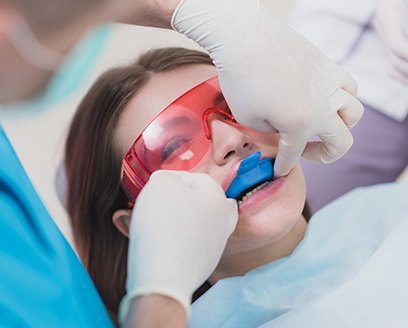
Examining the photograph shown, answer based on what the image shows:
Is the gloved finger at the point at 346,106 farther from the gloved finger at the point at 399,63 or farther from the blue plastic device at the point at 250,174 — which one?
the gloved finger at the point at 399,63

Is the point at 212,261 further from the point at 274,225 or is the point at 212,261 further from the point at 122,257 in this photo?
the point at 122,257

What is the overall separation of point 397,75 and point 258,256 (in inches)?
28.1

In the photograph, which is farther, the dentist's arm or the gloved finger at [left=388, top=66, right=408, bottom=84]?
the gloved finger at [left=388, top=66, right=408, bottom=84]

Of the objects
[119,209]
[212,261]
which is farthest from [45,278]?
[119,209]

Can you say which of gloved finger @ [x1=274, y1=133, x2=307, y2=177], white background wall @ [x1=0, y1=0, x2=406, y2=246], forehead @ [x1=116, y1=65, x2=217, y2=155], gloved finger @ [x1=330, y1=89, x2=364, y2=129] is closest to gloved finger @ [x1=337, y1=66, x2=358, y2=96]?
gloved finger @ [x1=330, y1=89, x2=364, y2=129]

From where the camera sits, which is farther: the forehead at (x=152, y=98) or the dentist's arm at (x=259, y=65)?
the forehead at (x=152, y=98)

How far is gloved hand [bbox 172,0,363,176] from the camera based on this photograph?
3.32ft

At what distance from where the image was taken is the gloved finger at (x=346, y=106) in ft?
3.65

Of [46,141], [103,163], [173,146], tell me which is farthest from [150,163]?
[46,141]

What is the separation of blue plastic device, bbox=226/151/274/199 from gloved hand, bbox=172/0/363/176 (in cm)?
6

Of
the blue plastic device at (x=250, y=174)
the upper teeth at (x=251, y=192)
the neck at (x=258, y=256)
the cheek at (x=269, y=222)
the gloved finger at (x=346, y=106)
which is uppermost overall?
the gloved finger at (x=346, y=106)

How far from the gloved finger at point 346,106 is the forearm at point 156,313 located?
505mm

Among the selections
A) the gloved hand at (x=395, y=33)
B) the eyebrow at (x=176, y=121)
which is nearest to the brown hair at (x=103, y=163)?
the eyebrow at (x=176, y=121)

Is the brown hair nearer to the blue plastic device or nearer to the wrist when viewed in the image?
the blue plastic device
